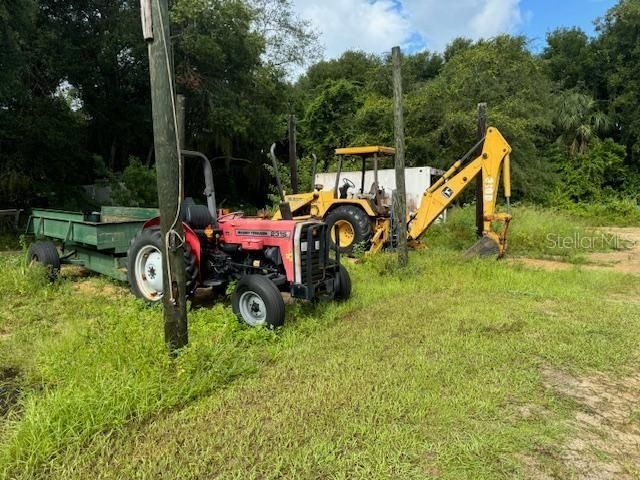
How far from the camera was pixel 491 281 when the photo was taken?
6.91 meters

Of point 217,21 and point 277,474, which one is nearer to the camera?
point 277,474

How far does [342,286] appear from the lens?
577cm

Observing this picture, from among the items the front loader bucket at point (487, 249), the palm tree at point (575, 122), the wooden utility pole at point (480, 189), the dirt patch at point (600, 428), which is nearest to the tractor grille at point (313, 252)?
the dirt patch at point (600, 428)

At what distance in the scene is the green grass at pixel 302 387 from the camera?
2.52 meters

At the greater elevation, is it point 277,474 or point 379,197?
point 379,197

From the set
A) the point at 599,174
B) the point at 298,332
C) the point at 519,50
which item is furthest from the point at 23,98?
the point at 599,174

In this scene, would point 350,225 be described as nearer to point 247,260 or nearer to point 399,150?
point 399,150

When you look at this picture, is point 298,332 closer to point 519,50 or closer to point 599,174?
point 519,50

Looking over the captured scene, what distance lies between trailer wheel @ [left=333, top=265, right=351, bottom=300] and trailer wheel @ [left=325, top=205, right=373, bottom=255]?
11.3ft

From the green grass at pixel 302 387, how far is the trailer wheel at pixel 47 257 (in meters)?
0.95

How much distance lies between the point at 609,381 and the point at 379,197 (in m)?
6.67

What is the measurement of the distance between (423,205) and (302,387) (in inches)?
256

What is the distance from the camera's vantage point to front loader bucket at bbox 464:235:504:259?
8.69m

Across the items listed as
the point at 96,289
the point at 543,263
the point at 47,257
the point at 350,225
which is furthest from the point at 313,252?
the point at 543,263
